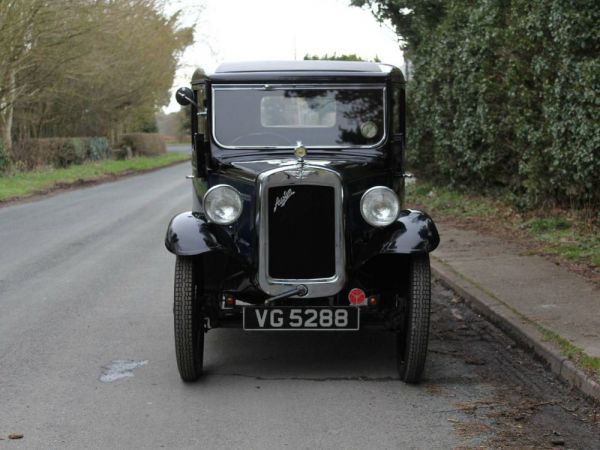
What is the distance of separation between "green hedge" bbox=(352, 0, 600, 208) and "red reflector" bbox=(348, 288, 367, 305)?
17.5 ft

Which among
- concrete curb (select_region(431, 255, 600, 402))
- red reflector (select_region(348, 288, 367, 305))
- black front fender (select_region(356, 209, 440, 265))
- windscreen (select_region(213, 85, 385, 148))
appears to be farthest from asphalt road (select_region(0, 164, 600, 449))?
windscreen (select_region(213, 85, 385, 148))

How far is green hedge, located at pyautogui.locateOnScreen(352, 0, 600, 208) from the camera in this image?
34.2 ft

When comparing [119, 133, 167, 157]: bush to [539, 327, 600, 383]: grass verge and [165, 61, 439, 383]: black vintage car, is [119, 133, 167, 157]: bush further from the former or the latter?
[539, 327, 600, 383]: grass verge

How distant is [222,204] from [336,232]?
799 millimetres

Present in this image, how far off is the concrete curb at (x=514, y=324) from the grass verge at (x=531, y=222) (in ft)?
4.84

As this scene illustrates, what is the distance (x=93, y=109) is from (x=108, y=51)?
7785mm

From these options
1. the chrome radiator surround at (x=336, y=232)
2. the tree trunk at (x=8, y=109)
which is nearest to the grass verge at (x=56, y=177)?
the tree trunk at (x=8, y=109)

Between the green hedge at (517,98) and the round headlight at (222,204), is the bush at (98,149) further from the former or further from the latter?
the round headlight at (222,204)

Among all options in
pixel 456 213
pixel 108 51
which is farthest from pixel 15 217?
pixel 108 51

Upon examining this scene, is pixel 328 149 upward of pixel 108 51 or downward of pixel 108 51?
downward

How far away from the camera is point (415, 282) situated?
5703 mm

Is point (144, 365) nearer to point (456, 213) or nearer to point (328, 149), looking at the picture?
point (328, 149)

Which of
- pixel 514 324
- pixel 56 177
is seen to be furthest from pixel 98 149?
pixel 514 324

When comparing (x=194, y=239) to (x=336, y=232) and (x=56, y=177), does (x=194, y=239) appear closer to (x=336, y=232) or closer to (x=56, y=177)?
(x=336, y=232)
